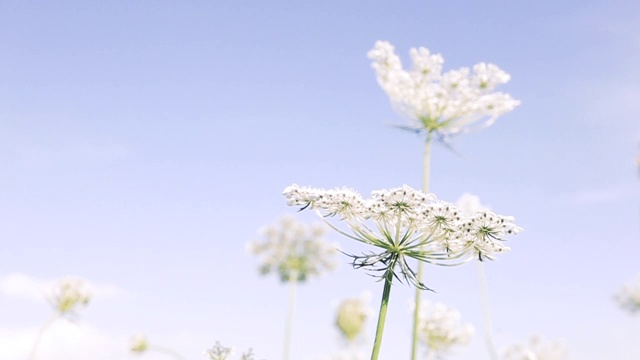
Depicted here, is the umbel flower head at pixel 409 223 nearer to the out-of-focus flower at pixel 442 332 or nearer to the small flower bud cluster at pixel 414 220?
the small flower bud cluster at pixel 414 220

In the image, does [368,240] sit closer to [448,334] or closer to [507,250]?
[507,250]

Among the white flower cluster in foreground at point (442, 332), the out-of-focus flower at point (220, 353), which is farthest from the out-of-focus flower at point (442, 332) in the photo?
the out-of-focus flower at point (220, 353)

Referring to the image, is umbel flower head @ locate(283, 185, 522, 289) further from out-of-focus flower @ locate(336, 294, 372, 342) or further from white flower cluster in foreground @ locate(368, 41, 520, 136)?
out-of-focus flower @ locate(336, 294, 372, 342)

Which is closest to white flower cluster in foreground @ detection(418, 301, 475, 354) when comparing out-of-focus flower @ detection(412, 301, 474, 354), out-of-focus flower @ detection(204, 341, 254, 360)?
out-of-focus flower @ detection(412, 301, 474, 354)

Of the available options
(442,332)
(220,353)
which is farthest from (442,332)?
(220,353)

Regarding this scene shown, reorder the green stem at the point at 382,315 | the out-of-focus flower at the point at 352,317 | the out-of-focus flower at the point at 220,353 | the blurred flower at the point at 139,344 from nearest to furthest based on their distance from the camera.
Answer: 1. the green stem at the point at 382,315
2. the out-of-focus flower at the point at 220,353
3. the blurred flower at the point at 139,344
4. the out-of-focus flower at the point at 352,317
